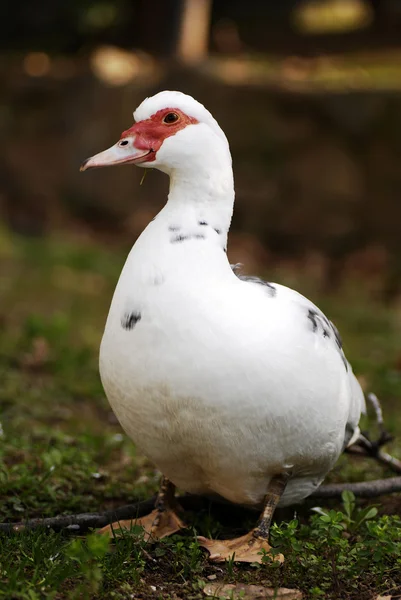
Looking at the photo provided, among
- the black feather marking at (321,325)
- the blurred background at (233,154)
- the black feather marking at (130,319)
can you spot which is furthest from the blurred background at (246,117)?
the black feather marking at (130,319)

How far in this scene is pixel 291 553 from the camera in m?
2.75

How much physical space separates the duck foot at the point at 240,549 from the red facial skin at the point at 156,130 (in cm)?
123

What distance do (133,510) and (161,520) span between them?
0.18m

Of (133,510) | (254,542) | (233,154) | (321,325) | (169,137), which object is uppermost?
(169,137)

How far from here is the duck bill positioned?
2736 millimetres

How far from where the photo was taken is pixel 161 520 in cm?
302

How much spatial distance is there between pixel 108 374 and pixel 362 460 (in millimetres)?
1692

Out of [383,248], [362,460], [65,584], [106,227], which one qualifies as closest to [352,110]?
[383,248]

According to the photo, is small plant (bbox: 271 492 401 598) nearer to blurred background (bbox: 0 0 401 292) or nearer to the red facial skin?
the red facial skin

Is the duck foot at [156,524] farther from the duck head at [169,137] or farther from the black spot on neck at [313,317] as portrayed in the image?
the duck head at [169,137]

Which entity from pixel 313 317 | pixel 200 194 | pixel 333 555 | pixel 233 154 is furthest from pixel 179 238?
pixel 233 154

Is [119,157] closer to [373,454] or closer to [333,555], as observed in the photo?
[333,555]

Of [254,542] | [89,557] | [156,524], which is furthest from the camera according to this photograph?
[156,524]

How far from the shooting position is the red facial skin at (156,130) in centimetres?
272
